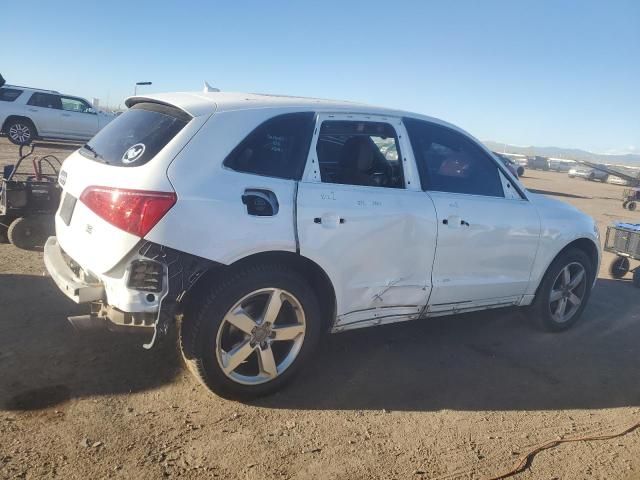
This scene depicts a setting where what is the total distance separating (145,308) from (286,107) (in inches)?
59.4

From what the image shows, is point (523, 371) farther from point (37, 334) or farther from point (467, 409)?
point (37, 334)

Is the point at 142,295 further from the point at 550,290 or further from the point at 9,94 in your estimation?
the point at 9,94

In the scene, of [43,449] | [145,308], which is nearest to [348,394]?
[145,308]

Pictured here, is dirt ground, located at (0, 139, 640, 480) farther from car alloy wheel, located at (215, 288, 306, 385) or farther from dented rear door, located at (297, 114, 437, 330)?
dented rear door, located at (297, 114, 437, 330)

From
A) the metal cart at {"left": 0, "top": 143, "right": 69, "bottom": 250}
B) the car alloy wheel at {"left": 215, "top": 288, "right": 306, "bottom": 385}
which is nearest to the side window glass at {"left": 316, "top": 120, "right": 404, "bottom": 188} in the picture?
the car alloy wheel at {"left": 215, "top": 288, "right": 306, "bottom": 385}

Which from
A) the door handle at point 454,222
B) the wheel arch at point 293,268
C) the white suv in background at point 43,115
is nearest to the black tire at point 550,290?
the door handle at point 454,222

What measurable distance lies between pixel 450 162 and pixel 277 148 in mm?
1526

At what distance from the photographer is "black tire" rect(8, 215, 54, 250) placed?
17.1 ft

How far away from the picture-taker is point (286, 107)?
3.41 m

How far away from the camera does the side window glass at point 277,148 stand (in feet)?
10.4

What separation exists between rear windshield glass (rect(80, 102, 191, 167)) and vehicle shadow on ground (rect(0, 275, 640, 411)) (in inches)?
53.5

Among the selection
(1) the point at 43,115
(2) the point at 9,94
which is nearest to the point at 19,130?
(1) the point at 43,115

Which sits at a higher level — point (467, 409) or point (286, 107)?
point (286, 107)

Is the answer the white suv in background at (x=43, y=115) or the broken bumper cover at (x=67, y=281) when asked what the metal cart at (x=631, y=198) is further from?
the broken bumper cover at (x=67, y=281)
